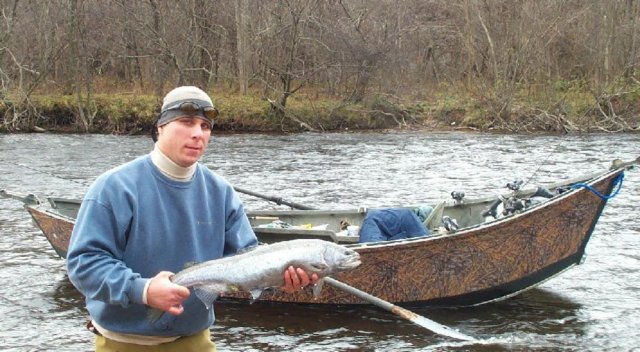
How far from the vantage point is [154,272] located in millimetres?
2805

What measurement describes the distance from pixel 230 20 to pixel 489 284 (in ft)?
89.0

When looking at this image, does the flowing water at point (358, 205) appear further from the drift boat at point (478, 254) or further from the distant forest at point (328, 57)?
the distant forest at point (328, 57)

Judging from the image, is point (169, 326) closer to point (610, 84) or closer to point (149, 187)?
point (149, 187)

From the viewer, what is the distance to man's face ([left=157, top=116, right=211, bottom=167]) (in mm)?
2812

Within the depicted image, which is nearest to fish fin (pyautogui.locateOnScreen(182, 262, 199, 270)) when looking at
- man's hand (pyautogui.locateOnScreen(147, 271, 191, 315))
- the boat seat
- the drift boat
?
man's hand (pyautogui.locateOnScreen(147, 271, 191, 315))

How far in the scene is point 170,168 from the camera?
2811mm

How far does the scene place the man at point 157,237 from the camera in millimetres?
2648

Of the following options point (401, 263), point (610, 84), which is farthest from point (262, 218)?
point (610, 84)

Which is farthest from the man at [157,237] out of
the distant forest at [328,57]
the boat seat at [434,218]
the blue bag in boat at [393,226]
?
the distant forest at [328,57]

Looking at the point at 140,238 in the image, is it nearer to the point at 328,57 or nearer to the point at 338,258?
the point at 338,258

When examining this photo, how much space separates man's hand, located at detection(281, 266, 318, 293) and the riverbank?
80.8ft

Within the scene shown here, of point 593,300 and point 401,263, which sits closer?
point 401,263

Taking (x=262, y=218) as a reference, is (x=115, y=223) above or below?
above

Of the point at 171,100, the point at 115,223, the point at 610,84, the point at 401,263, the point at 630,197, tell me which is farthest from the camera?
the point at 610,84
